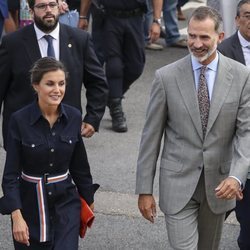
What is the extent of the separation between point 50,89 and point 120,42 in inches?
147

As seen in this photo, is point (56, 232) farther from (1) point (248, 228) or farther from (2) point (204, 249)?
(1) point (248, 228)

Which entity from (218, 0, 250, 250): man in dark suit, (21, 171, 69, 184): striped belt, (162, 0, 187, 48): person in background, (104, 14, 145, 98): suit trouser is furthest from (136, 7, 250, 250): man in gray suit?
(162, 0, 187, 48): person in background

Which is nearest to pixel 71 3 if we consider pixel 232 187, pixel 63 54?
pixel 63 54

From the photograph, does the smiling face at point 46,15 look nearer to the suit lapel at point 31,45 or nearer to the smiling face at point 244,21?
the suit lapel at point 31,45

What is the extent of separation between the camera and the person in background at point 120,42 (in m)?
8.36

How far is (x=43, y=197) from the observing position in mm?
4828

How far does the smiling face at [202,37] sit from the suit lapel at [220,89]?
14 centimetres

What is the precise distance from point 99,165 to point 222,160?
304cm

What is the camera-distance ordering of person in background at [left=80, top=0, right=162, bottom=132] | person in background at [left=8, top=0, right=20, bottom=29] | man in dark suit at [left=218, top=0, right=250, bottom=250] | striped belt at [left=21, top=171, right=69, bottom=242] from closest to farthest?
striped belt at [left=21, top=171, right=69, bottom=242]
man in dark suit at [left=218, top=0, right=250, bottom=250]
person in background at [left=80, top=0, right=162, bottom=132]
person in background at [left=8, top=0, right=20, bottom=29]

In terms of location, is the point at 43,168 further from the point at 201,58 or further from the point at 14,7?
the point at 14,7

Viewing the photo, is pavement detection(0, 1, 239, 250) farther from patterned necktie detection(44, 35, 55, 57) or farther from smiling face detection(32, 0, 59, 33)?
smiling face detection(32, 0, 59, 33)

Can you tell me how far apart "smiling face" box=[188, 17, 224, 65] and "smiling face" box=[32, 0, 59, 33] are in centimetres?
135

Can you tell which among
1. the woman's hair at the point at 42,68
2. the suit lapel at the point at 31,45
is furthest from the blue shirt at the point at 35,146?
the suit lapel at the point at 31,45

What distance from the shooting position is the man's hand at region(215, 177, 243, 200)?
4484 millimetres
